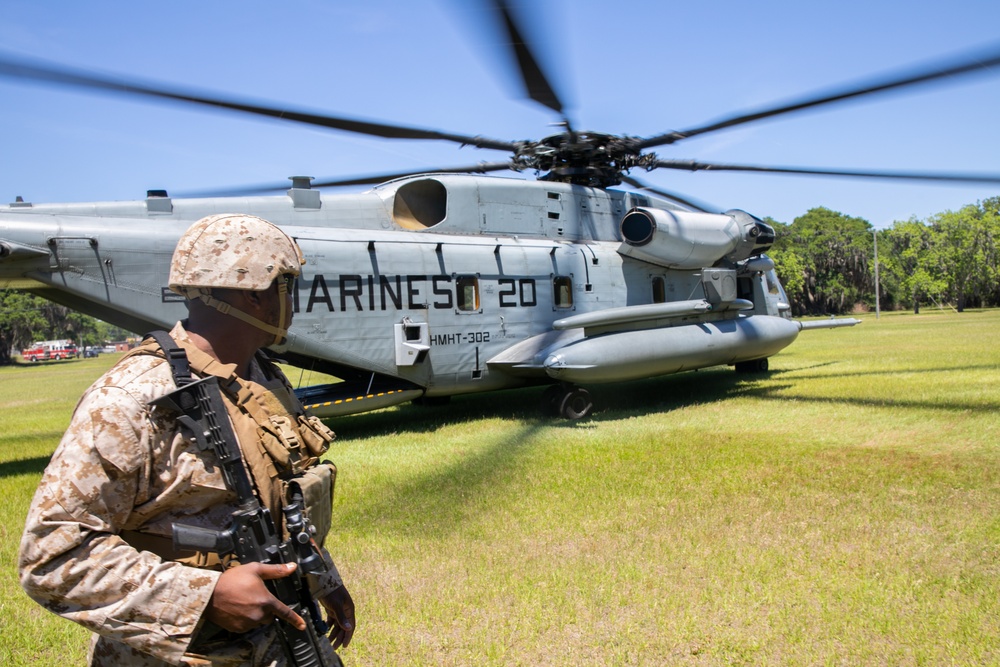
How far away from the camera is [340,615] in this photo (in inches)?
82.8

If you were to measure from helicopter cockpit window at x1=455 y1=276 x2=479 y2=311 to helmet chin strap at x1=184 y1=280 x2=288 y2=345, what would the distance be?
6.66m

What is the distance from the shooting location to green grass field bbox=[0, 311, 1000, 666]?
3.54 metres

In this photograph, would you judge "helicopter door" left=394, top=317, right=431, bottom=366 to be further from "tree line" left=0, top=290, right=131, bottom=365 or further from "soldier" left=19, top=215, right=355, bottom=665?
"tree line" left=0, top=290, right=131, bottom=365

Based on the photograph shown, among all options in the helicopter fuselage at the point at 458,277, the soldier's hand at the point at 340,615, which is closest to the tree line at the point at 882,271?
the helicopter fuselage at the point at 458,277

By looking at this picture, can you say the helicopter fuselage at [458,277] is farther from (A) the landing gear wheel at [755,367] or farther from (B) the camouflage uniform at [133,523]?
(B) the camouflage uniform at [133,523]

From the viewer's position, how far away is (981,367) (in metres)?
11.9

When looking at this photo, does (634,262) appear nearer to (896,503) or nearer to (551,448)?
(551,448)

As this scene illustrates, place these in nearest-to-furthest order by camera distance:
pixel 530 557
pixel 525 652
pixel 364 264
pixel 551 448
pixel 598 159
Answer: pixel 525 652, pixel 530 557, pixel 551 448, pixel 364 264, pixel 598 159

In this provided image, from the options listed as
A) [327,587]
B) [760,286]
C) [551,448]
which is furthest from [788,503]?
[760,286]

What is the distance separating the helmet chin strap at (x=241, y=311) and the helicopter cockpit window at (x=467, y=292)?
6.66 metres

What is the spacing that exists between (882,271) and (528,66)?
6141cm

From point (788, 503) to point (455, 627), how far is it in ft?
9.17

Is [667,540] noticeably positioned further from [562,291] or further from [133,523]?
[562,291]

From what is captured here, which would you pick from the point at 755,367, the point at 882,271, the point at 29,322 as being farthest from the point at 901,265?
the point at 29,322
